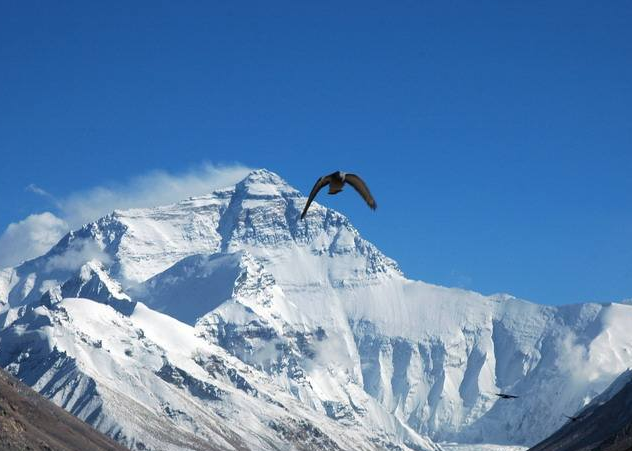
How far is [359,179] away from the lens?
3917 inches

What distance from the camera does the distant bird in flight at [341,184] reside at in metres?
99.6

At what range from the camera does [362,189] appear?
99.7 m

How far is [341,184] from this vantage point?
100312 mm

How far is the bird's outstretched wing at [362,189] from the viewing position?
9950 centimetres

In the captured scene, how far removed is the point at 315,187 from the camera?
3942 inches

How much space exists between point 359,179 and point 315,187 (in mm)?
3047

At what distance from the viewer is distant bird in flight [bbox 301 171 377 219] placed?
99625 millimetres

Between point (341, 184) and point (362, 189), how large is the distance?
61.7 inches

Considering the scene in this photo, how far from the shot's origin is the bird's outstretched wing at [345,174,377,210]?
99.5m
